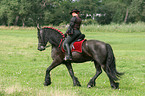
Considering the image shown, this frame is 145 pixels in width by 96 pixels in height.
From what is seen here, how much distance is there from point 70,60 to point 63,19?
264 ft

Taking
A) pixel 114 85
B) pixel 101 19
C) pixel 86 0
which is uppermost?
pixel 114 85

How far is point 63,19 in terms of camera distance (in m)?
90.9

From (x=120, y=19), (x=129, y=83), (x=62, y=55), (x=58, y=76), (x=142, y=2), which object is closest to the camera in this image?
(x=62, y=55)

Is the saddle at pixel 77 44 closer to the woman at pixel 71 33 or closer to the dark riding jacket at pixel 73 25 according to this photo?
the woman at pixel 71 33

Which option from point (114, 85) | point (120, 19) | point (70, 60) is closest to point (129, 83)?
point (114, 85)

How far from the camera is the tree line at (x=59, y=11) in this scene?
79.1 metres

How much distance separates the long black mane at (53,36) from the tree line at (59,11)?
67.4 metres

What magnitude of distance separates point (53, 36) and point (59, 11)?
262ft

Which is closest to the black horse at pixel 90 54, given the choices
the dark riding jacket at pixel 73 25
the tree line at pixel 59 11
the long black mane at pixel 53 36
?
the long black mane at pixel 53 36

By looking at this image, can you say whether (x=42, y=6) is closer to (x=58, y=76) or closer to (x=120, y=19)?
(x=120, y=19)

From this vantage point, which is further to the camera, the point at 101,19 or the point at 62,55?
the point at 101,19

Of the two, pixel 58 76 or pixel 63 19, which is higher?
pixel 58 76

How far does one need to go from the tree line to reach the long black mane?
67410 mm

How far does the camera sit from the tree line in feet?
259
